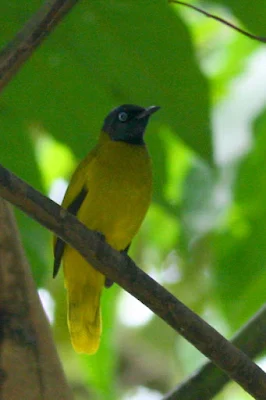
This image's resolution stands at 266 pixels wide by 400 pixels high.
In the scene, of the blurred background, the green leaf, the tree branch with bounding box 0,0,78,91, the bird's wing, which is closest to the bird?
the bird's wing

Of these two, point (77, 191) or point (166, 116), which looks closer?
point (166, 116)

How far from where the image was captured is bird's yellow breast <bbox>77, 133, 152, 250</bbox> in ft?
12.1

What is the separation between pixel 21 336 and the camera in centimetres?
210

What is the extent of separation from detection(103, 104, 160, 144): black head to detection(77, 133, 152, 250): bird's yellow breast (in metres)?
0.53

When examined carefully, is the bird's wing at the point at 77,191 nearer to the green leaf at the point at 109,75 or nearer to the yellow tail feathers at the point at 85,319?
the yellow tail feathers at the point at 85,319

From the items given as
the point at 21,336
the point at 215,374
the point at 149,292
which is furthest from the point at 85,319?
the point at 149,292

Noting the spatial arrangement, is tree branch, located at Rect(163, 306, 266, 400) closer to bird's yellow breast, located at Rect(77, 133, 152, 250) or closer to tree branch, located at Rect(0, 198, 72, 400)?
tree branch, located at Rect(0, 198, 72, 400)

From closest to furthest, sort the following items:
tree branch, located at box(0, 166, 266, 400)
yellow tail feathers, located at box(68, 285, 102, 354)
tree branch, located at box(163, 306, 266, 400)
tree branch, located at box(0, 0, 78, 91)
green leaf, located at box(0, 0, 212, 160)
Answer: tree branch, located at box(0, 166, 266, 400) < tree branch, located at box(0, 0, 78, 91) < tree branch, located at box(163, 306, 266, 400) < green leaf, located at box(0, 0, 212, 160) < yellow tail feathers, located at box(68, 285, 102, 354)

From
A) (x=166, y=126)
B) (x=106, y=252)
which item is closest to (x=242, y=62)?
(x=166, y=126)

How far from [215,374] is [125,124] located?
7.32 feet

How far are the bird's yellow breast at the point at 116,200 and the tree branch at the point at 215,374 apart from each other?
53.0 inches

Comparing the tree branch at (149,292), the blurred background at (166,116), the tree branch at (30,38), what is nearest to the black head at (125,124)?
the blurred background at (166,116)

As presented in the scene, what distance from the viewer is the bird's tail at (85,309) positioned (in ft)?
11.5

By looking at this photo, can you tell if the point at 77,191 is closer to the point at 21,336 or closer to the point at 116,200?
the point at 116,200
